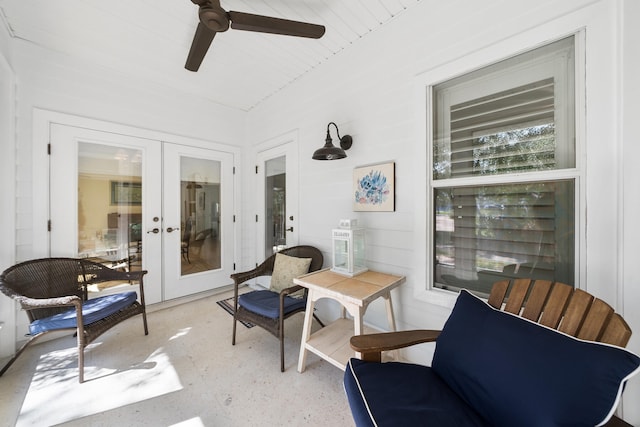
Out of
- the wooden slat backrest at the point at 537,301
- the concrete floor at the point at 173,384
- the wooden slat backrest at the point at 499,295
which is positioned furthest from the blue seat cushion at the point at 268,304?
the wooden slat backrest at the point at 537,301

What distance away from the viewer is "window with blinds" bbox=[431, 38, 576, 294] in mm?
1386

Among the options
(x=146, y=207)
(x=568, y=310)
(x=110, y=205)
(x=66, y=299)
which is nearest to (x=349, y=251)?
(x=568, y=310)

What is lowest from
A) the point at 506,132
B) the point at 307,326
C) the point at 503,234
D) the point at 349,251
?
the point at 307,326

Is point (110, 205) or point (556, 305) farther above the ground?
point (110, 205)

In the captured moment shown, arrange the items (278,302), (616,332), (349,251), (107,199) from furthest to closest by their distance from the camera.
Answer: (107,199) < (278,302) < (349,251) < (616,332)

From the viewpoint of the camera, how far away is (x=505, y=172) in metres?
1.56

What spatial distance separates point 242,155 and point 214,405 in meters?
3.25

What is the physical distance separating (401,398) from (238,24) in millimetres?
2388

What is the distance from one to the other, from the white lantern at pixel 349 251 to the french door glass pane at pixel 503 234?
624 mm

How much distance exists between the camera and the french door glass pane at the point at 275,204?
3.30 meters

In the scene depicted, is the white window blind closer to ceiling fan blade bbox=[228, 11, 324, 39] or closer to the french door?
ceiling fan blade bbox=[228, 11, 324, 39]

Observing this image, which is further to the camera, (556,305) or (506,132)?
(506,132)

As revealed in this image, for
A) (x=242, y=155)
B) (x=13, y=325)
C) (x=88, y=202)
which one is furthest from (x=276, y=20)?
(x=13, y=325)

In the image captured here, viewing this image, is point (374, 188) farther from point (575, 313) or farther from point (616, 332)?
point (616, 332)
